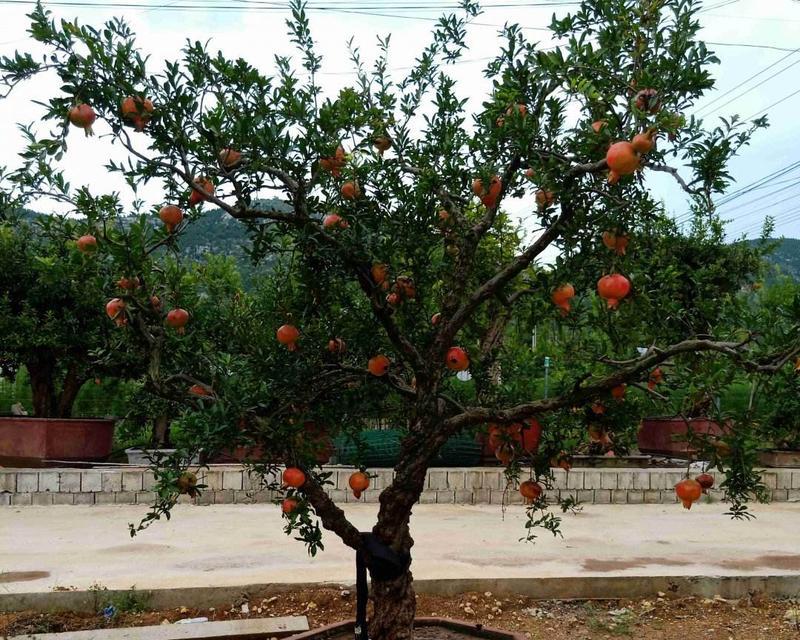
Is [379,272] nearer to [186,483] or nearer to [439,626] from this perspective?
[186,483]

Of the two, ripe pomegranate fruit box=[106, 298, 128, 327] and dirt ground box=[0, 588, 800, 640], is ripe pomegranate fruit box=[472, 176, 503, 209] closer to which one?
ripe pomegranate fruit box=[106, 298, 128, 327]

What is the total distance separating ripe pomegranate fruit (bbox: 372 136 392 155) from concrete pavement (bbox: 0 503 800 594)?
→ 265cm

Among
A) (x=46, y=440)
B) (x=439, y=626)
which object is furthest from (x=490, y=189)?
(x=46, y=440)

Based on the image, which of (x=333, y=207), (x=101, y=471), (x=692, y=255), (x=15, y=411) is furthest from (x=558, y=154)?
(x=15, y=411)

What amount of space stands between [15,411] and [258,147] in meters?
10.1

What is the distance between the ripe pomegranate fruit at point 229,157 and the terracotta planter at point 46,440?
7.80m

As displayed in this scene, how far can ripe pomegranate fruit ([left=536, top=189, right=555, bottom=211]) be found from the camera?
7.91ft

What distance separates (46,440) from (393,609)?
736cm

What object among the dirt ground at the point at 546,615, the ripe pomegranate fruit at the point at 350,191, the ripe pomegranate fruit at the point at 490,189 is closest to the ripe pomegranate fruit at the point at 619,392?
the ripe pomegranate fruit at the point at 490,189

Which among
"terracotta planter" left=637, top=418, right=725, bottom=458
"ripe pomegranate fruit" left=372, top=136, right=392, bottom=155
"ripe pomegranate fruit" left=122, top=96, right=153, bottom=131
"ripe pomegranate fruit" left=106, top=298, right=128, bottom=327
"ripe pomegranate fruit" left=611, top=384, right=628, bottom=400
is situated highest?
"ripe pomegranate fruit" left=372, top=136, right=392, bottom=155

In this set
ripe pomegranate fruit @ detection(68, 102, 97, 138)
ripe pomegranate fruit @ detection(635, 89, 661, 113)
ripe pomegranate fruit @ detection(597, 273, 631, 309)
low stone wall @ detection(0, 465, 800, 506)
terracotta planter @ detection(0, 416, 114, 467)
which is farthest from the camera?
terracotta planter @ detection(0, 416, 114, 467)

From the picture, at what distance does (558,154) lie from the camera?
2406 millimetres

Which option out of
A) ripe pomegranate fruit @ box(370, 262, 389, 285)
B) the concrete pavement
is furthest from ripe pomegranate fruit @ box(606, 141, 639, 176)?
the concrete pavement

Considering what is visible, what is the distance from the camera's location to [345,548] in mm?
5785
